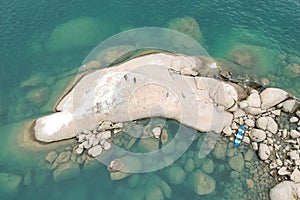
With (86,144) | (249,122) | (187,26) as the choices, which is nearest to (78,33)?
(187,26)

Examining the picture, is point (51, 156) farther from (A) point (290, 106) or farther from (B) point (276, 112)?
(A) point (290, 106)

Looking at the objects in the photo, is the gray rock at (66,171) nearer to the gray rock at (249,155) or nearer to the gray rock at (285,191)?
the gray rock at (249,155)

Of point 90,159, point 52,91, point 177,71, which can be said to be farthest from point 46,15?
point 90,159

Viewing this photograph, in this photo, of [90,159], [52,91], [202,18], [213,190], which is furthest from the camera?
[202,18]

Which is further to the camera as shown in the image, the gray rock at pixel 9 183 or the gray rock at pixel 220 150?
the gray rock at pixel 220 150

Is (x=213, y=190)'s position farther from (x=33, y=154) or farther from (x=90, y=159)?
(x=33, y=154)

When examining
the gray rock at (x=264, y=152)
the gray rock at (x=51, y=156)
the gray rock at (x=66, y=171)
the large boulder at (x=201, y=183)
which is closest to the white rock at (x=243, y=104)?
the gray rock at (x=264, y=152)

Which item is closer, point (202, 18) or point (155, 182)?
point (155, 182)
